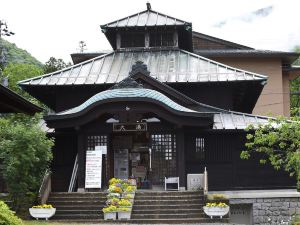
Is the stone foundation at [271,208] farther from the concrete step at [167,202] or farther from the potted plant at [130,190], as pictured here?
the potted plant at [130,190]

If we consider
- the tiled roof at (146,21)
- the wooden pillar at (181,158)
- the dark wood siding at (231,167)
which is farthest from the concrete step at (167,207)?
the tiled roof at (146,21)

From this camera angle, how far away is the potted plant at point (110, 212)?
1953 centimetres

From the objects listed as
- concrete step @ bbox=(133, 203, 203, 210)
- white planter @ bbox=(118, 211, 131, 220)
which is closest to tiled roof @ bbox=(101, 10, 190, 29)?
concrete step @ bbox=(133, 203, 203, 210)

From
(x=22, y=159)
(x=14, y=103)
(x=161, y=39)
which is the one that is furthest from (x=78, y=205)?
(x=161, y=39)

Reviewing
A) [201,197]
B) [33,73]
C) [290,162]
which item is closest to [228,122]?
[201,197]

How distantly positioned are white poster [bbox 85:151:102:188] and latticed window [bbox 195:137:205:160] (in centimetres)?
443

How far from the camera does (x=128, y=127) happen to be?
78.9ft

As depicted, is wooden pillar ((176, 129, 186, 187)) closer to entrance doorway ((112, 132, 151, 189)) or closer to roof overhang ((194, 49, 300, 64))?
entrance doorway ((112, 132, 151, 189))

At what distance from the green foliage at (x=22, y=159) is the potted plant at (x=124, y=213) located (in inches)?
145

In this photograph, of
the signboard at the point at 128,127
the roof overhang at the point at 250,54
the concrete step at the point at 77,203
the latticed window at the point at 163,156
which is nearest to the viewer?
the concrete step at the point at 77,203

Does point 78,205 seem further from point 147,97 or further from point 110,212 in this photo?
point 147,97

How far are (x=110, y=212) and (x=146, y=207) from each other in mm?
1737

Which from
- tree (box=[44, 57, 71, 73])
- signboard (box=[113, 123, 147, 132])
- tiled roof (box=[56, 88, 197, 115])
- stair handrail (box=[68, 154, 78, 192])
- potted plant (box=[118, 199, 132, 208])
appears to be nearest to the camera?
potted plant (box=[118, 199, 132, 208])

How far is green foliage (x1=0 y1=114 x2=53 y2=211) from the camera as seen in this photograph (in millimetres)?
20516
